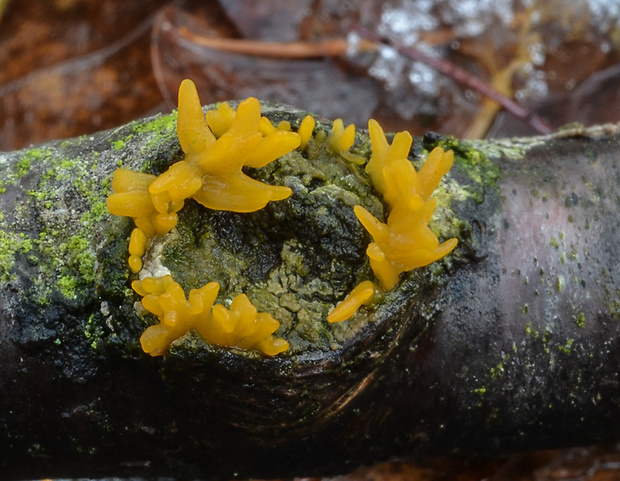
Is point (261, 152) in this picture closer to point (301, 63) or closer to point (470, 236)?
point (470, 236)

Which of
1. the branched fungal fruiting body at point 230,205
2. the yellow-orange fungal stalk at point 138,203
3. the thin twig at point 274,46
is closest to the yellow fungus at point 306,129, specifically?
the branched fungal fruiting body at point 230,205

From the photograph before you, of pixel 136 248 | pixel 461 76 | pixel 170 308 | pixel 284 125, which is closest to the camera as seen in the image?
pixel 170 308

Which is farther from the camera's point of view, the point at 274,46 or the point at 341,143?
the point at 274,46

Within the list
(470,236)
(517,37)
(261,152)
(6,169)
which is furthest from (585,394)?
(517,37)

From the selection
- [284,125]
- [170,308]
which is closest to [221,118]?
[284,125]

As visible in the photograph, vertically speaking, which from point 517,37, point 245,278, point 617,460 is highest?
point 517,37

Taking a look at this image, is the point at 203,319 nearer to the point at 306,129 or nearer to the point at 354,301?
the point at 354,301

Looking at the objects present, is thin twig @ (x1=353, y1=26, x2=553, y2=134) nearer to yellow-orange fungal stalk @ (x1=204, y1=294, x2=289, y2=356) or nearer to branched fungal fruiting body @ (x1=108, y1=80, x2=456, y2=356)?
branched fungal fruiting body @ (x1=108, y1=80, x2=456, y2=356)

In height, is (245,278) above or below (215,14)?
below
